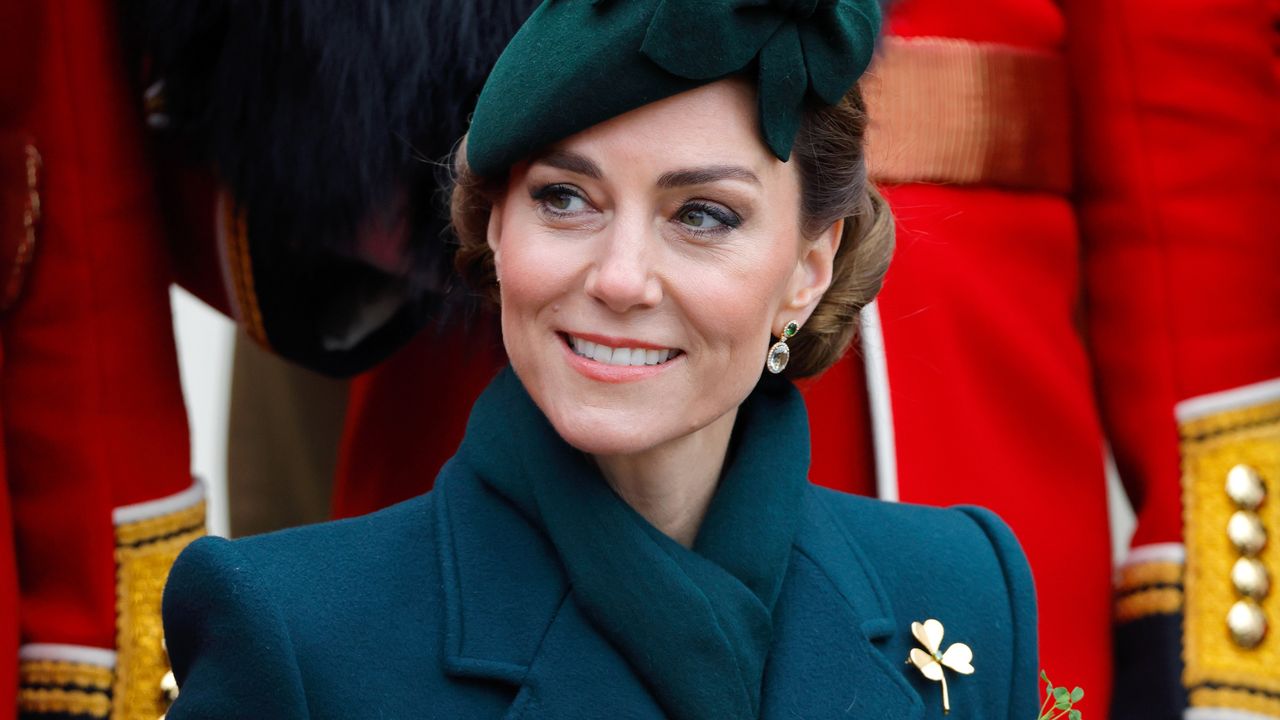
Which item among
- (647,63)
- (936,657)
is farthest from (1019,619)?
(647,63)

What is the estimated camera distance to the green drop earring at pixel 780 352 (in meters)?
1.65

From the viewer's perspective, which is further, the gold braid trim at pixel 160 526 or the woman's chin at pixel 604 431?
the gold braid trim at pixel 160 526

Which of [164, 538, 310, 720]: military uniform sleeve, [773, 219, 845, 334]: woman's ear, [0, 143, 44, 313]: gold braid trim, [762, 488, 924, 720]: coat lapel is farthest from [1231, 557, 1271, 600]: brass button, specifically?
[0, 143, 44, 313]: gold braid trim

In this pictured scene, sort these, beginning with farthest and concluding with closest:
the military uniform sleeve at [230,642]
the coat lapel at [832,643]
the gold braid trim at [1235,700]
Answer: the gold braid trim at [1235,700] → the coat lapel at [832,643] → the military uniform sleeve at [230,642]

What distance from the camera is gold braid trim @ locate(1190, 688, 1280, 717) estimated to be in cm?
212

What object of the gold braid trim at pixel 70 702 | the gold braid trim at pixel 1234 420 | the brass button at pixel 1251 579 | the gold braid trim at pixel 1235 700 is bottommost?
the gold braid trim at pixel 1235 700

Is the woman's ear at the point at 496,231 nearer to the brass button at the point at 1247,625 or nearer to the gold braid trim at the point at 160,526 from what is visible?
the gold braid trim at the point at 160,526

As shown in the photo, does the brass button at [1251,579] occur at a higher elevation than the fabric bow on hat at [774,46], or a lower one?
lower

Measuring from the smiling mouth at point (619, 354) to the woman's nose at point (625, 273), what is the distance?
42 millimetres

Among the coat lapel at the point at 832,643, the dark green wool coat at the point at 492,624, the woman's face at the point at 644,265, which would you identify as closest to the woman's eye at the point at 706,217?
the woman's face at the point at 644,265

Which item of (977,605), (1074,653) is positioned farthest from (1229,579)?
(977,605)

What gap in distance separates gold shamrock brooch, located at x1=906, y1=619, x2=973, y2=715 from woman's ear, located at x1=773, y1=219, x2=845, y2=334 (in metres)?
0.32

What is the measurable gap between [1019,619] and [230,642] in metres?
0.82

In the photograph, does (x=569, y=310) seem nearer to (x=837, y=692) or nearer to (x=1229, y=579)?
(x=837, y=692)
